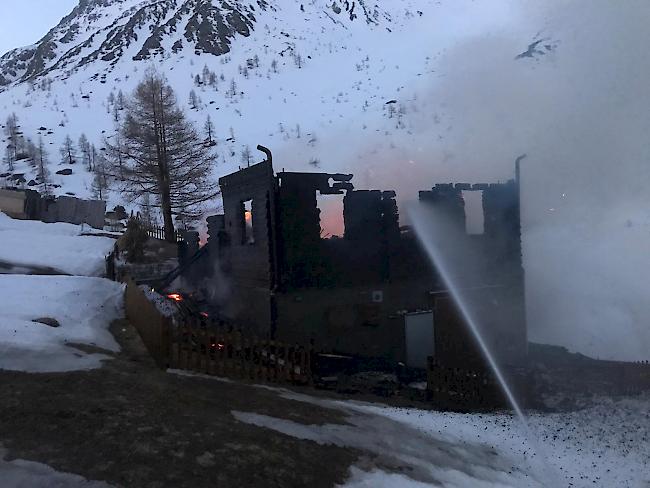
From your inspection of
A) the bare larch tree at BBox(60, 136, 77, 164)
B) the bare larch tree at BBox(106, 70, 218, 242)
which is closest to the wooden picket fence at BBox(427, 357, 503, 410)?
the bare larch tree at BBox(106, 70, 218, 242)

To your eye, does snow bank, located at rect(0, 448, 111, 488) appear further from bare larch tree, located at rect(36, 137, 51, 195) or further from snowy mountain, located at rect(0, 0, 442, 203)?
bare larch tree, located at rect(36, 137, 51, 195)

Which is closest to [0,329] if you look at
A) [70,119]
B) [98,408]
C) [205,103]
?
[98,408]

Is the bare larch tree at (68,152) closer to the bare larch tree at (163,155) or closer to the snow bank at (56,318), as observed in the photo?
the bare larch tree at (163,155)

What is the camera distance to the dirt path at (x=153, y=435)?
5.06 meters

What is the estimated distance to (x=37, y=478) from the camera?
464 cm

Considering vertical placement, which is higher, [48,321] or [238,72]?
[238,72]

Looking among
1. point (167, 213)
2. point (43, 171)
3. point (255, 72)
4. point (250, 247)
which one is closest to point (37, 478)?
point (250, 247)

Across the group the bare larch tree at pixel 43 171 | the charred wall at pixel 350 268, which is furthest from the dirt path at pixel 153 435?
the bare larch tree at pixel 43 171

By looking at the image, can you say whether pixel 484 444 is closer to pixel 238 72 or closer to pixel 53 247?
pixel 53 247

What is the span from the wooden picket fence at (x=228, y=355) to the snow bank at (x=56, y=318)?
140 centimetres

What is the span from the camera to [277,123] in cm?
5750

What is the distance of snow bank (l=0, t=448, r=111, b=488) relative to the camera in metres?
4.55

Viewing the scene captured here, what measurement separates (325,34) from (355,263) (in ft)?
312

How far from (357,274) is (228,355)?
507 cm
